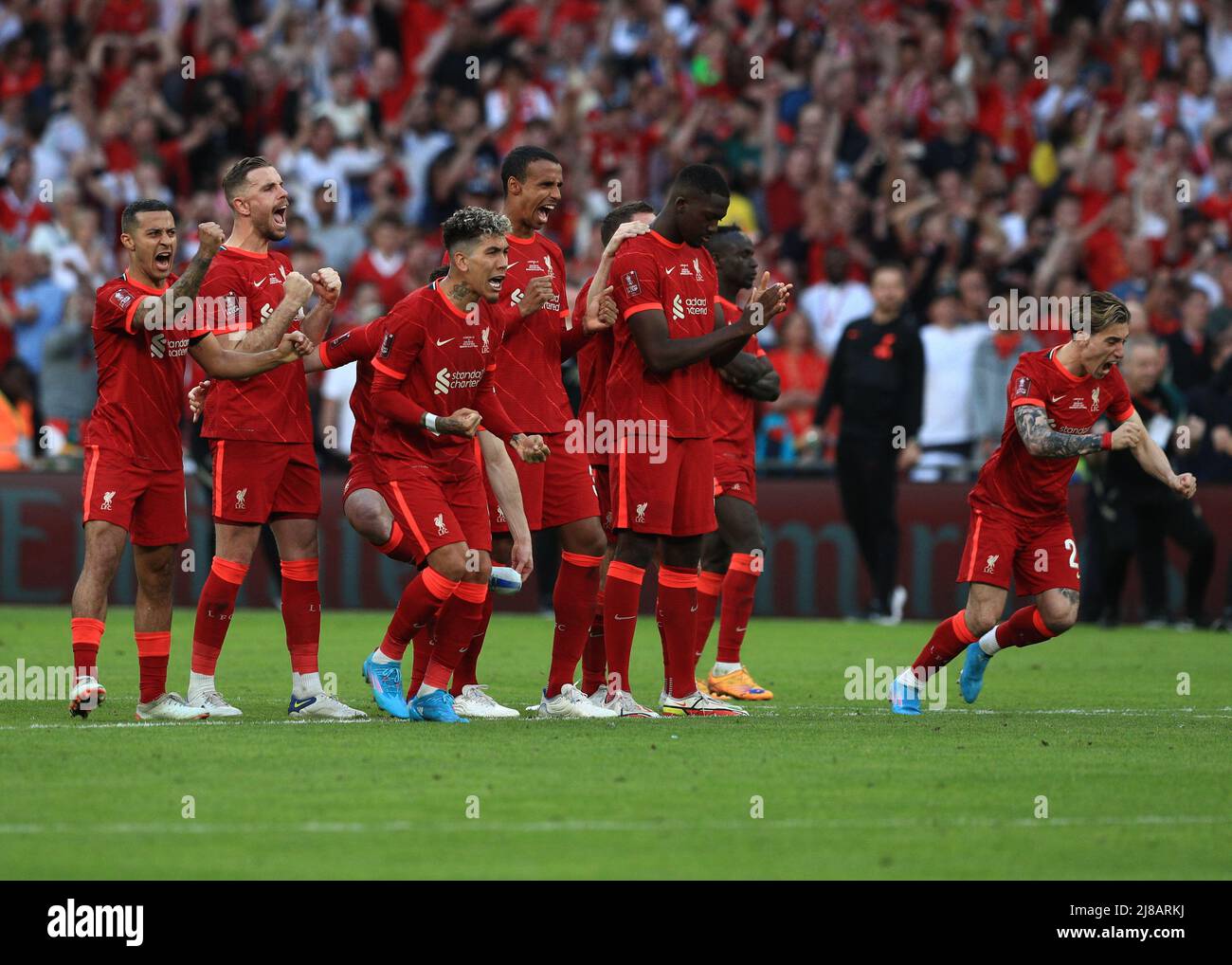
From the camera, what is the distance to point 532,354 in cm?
1048

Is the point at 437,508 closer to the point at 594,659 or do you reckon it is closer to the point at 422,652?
the point at 422,652

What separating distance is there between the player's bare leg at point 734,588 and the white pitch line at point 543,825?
15.2 feet

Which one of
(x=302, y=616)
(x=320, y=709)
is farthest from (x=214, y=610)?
(x=320, y=709)

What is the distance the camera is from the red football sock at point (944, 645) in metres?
10.5

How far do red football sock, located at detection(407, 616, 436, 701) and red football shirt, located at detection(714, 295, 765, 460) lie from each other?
3176 millimetres

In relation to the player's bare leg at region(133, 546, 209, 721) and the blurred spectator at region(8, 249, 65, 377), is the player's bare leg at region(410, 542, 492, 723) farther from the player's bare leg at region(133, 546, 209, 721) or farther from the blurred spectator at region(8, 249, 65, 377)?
the blurred spectator at region(8, 249, 65, 377)

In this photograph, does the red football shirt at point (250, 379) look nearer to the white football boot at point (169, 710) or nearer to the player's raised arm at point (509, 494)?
the player's raised arm at point (509, 494)

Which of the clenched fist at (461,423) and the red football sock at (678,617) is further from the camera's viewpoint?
the red football sock at (678,617)

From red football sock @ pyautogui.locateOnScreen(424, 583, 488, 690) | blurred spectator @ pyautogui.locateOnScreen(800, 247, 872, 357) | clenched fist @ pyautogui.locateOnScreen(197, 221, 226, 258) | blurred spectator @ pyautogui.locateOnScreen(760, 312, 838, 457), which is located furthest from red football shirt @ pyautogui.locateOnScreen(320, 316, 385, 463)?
blurred spectator @ pyautogui.locateOnScreen(800, 247, 872, 357)

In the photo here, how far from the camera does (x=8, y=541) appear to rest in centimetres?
1825

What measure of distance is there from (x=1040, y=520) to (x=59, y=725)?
5.09 m

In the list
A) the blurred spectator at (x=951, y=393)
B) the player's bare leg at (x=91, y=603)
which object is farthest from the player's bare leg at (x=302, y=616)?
the blurred spectator at (x=951, y=393)

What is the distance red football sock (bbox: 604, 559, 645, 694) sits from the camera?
32.6 feet

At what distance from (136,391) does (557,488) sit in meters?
2.13
